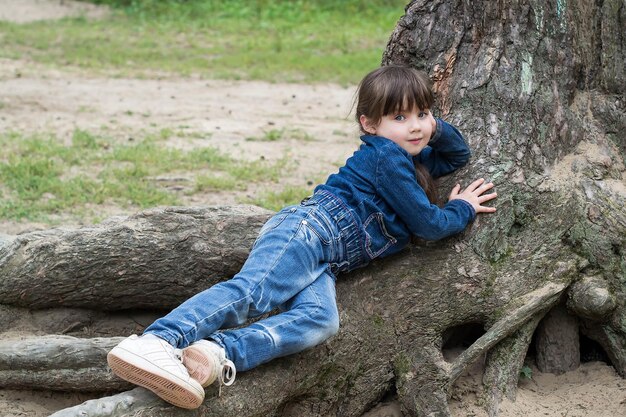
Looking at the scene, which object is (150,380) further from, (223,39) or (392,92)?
(223,39)

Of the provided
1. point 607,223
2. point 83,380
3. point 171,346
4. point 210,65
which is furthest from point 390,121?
point 210,65

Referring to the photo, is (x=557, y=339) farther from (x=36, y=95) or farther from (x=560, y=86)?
(x=36, y=95)

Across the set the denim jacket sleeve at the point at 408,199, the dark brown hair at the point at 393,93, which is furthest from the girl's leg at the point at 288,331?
the dark brown hair at the point at 393,93

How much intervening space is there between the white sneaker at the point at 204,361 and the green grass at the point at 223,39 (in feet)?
27.4

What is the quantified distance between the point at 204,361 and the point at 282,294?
46 centimetres

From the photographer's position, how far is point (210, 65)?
39.5 ft

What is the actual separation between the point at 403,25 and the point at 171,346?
1913 millimetres

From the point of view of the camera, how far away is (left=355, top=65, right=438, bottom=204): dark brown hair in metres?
3.73

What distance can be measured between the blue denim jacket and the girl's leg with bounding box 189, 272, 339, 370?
33 centimetres

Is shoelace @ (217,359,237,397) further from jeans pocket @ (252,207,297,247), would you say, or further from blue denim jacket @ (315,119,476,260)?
blue denim jacket @ (315,119,476,260)

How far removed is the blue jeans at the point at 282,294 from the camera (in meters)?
3.25

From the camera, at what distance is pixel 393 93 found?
3.72 meters

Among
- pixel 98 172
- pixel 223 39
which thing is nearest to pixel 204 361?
pixel 98 172

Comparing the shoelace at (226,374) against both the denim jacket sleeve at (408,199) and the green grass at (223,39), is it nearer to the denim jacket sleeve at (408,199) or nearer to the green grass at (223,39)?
the denim jacket sleeve at (408,199)
